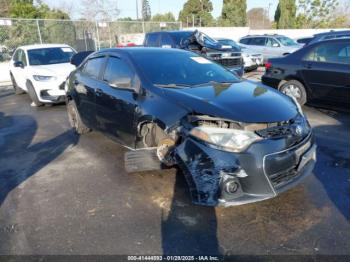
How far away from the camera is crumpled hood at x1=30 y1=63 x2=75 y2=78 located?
8664 mm

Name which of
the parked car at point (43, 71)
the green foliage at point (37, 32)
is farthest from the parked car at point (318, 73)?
the green foliage at point (37, 32)

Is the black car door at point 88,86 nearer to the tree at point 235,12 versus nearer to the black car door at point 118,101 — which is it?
the black car door at point 118,101

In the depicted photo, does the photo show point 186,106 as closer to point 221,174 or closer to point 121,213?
point 221,174

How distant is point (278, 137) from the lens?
3.21 m

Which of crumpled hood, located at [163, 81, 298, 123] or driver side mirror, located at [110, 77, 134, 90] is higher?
driver side mirror, located at [110, 77, 134, 90]

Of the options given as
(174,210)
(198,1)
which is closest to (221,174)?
(174,210)

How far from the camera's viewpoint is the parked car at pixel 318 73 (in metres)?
6.66

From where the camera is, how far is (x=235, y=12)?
45.7m

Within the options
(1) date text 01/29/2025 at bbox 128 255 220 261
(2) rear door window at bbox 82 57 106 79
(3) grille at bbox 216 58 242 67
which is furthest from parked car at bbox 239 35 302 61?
(1) date text 01/29/2025 at bbox 128 255 220 261

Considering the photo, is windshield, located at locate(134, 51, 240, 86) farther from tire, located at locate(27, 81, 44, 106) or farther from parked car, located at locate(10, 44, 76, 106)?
tire, located at locate(27, 81, 44, 106)

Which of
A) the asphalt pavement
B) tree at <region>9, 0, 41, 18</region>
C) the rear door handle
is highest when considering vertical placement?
tree at <region>9, 0, 41, 18</region>

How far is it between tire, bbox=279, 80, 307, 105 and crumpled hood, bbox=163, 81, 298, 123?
3734 millimetres

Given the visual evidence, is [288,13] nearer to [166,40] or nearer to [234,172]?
[166,40]

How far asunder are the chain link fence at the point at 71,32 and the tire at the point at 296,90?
12616 millimetres
